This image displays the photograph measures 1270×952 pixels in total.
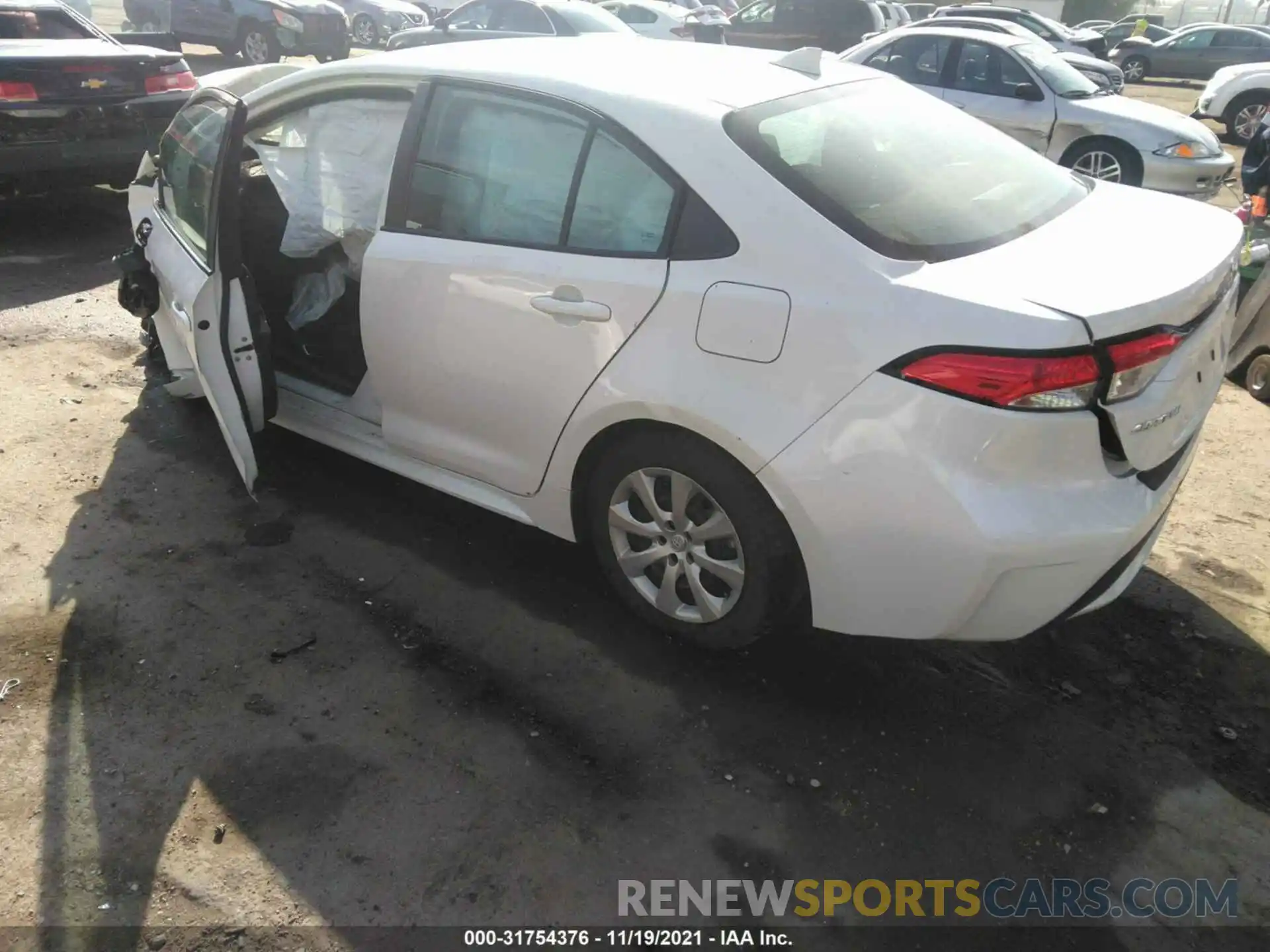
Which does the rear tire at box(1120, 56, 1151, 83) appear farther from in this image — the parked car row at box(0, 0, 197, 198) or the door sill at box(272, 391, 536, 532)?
the door sill at box(272, 391, 536, 532)

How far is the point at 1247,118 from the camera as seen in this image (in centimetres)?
1420

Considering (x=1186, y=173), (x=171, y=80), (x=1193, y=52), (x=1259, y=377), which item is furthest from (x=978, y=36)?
(x=1193, y=52)

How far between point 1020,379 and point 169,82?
6.84 metres

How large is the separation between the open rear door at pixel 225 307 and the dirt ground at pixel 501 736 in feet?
1.60

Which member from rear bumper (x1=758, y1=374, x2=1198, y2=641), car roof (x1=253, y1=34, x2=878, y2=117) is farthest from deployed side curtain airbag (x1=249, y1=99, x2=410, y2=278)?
rear bumper (x1=758, y1=374, x2=1198, y2=641)

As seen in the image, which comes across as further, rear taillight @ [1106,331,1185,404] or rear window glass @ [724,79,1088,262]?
rear window glass @ [724,79,1088,262]

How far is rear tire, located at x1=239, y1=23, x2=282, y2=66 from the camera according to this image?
1576 centimetres

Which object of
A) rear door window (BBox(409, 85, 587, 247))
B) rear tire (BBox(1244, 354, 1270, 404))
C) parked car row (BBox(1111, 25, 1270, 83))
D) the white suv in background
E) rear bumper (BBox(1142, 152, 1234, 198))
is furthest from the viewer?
parked car row (BBox(1111, 25, 1270, 83))

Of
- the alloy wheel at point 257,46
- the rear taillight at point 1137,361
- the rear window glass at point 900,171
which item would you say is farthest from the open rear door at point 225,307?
the alloy wheel at point 257,46

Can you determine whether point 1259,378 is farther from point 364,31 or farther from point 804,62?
point 364,31

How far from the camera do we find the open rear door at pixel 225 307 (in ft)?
10.5

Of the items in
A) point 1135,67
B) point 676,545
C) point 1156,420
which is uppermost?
point 1156,420

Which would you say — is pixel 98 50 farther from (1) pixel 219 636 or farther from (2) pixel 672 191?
(2) pixel 672 191

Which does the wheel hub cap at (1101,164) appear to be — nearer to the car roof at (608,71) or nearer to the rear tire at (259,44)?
the car roof at (608,71)
